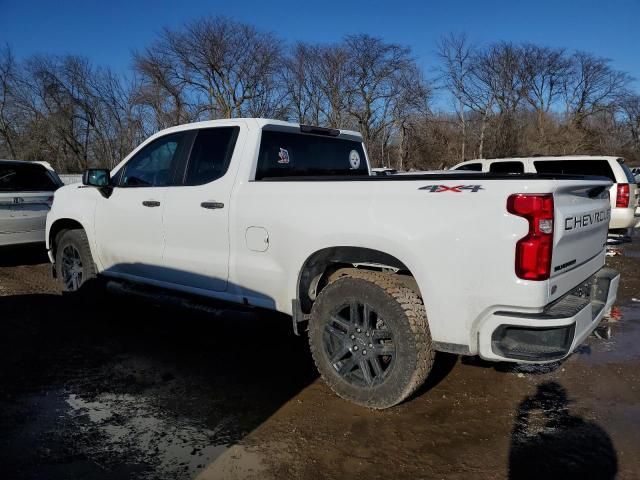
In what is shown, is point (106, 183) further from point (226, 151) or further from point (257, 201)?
point (257, 201)

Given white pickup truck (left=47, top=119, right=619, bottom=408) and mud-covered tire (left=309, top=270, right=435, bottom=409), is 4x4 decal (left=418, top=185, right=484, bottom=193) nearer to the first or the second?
white pickup truck (left=47, top=119, right=619, bottom=408)

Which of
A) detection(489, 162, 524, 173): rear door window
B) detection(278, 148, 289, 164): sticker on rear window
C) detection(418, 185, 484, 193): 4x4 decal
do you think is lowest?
detection(418, 185, 484, 193): 4x4 decal

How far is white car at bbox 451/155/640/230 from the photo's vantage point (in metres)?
9.34

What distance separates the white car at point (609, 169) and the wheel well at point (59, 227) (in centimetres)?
599

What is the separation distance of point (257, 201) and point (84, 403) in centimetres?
186

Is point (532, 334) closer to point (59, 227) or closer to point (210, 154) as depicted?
point (210, 154)

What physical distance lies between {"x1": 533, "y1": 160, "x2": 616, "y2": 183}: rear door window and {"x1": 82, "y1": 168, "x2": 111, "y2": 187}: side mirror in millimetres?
8253

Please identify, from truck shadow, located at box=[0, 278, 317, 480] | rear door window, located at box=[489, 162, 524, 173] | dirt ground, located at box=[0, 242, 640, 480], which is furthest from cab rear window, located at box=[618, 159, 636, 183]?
truck shadow, located at box=[0, 278, 317, 480]

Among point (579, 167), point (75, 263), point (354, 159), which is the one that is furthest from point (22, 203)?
point (579, 167)

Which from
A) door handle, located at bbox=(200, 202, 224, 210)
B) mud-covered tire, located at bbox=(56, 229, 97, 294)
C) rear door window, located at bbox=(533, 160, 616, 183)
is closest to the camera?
door handle, located at bbox=(200, 202, 224, 210)

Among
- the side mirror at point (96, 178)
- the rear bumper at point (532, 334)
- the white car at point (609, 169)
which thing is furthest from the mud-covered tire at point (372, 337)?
the white car at point (609, 169)

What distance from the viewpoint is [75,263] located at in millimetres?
5934

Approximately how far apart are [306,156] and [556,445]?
9.57ft

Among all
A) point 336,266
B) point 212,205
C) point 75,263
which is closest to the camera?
point 336,266
